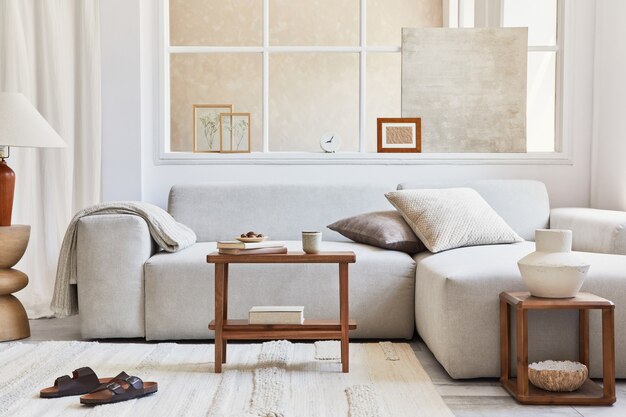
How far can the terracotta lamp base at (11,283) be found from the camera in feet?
11.5

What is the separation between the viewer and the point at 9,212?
367 cm

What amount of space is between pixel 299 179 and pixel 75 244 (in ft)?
4.66

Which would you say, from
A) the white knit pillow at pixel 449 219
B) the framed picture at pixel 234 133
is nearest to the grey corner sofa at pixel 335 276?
the white knit pillow at pixel 449 219

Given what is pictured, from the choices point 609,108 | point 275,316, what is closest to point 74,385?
point 275,316

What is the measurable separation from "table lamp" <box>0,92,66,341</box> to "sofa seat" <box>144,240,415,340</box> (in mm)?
669

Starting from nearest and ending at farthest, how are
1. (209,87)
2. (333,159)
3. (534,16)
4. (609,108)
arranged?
(609,108) < (333,159) < (534,16) < (209,87)

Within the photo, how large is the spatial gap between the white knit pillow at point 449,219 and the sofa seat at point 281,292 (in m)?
0.19

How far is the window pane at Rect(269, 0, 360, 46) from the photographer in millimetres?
7051

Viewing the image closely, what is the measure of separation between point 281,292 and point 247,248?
2.06ft

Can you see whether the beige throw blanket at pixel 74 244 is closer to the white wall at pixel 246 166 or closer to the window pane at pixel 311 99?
the white wall at pixel 246 166

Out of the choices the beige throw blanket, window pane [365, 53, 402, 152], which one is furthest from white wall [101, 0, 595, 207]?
window pane [365, 53, 402, 152]

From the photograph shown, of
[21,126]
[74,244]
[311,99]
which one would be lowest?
[74,244]

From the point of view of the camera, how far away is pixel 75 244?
3.47 m

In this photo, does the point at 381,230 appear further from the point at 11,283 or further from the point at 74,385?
the point at 11,283
